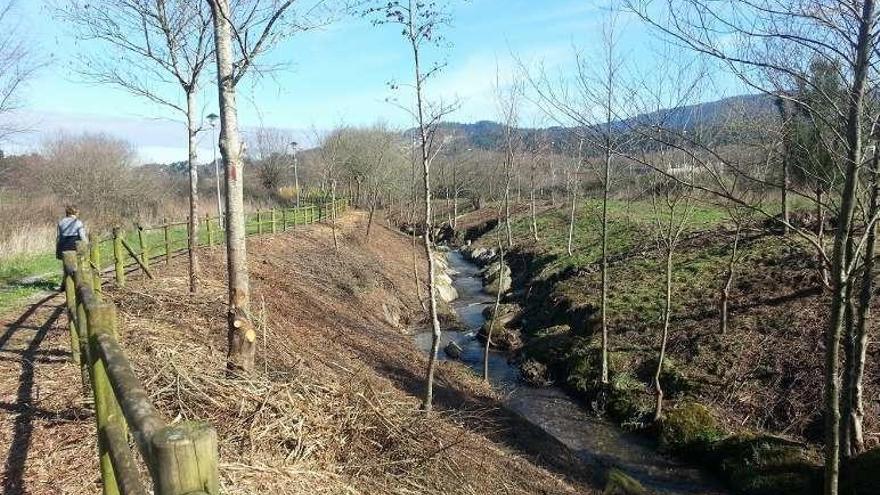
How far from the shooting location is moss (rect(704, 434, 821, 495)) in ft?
30.9

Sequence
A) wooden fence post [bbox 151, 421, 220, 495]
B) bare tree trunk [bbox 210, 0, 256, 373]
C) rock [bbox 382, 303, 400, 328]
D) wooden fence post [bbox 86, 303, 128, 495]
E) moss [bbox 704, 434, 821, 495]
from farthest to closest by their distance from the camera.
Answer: rock [bbox 382, 303, 400, 328] → moss [bbox 704, 434, 821, 495] → bare tree trunk [bbox 210, 0, 256, 373] → wooden fence post [bbox 86, 303, 128, 495] → wooden fence post [bbox 151, 421, 220, 495]

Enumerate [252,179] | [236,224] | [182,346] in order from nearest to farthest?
[236,224] → [182,346] → [252,179]

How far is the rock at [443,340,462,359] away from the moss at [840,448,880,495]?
1022cm

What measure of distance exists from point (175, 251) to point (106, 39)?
28.1ft

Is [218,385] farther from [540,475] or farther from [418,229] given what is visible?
[418,229]

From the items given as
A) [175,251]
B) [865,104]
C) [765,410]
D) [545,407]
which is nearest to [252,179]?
[175,251]

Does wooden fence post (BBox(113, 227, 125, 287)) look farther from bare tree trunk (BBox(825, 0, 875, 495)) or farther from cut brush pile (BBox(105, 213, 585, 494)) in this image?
bare tree trunk (BBox(825, 0, 875, 495))

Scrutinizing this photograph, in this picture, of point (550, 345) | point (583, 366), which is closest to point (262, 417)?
point (583, 366)

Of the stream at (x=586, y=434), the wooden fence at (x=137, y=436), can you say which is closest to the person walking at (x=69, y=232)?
the wooden fence at (x=137, y=436)

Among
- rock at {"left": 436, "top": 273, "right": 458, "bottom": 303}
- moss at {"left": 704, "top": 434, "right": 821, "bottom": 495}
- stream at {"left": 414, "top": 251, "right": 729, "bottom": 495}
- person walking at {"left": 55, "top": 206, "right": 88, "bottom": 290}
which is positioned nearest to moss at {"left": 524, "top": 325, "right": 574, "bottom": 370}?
stream at {"left": 414, "top": 251, "right": 729, "bottom": 495}

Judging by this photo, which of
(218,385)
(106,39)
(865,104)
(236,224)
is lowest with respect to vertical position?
(218,385)

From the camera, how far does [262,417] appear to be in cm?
520

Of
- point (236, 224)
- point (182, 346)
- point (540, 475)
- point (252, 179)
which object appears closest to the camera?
point (236, 224)

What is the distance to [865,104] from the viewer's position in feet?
17.2
